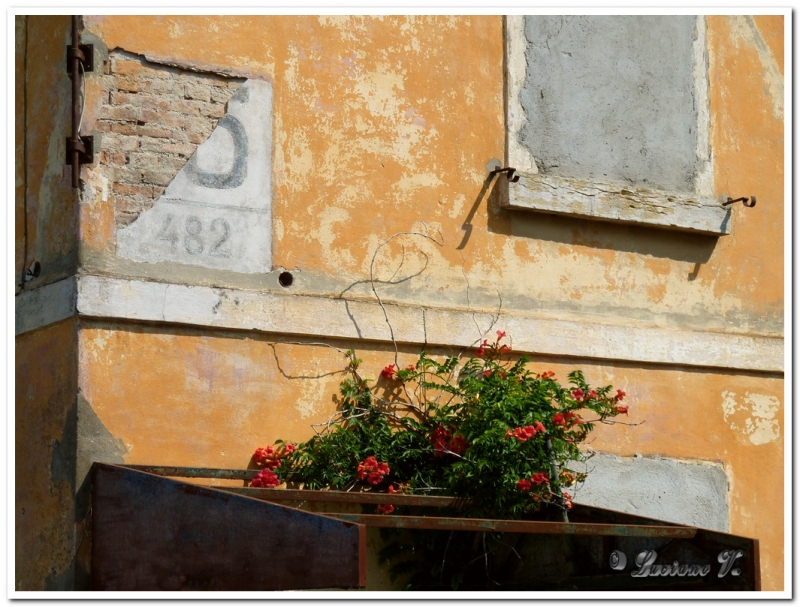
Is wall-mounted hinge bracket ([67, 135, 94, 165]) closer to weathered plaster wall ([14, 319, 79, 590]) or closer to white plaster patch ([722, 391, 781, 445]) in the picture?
weathered plaster wall ([14, 319, 79, 590])

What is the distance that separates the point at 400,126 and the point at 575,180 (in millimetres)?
1112

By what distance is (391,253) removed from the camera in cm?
762

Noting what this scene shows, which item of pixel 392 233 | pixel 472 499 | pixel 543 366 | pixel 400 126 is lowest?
pixel 472 499

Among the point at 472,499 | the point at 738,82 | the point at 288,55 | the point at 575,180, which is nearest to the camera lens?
the point at 472,499

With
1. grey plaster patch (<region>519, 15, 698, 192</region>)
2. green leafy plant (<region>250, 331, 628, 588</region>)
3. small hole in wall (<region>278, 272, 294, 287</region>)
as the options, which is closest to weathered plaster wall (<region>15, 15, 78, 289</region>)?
small hole in wall (<region>278, 272, 294, 287</region>)

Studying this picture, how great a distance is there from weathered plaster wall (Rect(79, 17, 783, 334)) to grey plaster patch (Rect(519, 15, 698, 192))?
25cm

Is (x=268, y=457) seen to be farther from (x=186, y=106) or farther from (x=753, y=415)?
(x=753, y=415)

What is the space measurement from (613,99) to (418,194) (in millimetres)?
1493

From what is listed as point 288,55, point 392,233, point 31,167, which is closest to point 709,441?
point 392,233

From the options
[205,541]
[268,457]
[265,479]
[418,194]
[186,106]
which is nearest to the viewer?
[205,541]

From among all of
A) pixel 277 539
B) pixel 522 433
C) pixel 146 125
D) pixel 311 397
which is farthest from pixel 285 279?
pixel 277 539

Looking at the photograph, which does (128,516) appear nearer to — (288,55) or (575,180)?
(288,55)

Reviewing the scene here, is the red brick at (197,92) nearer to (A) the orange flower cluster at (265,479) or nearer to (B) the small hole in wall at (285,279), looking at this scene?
(B) the small hole in wall at (285,279)

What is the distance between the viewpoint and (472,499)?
7.01 meters
